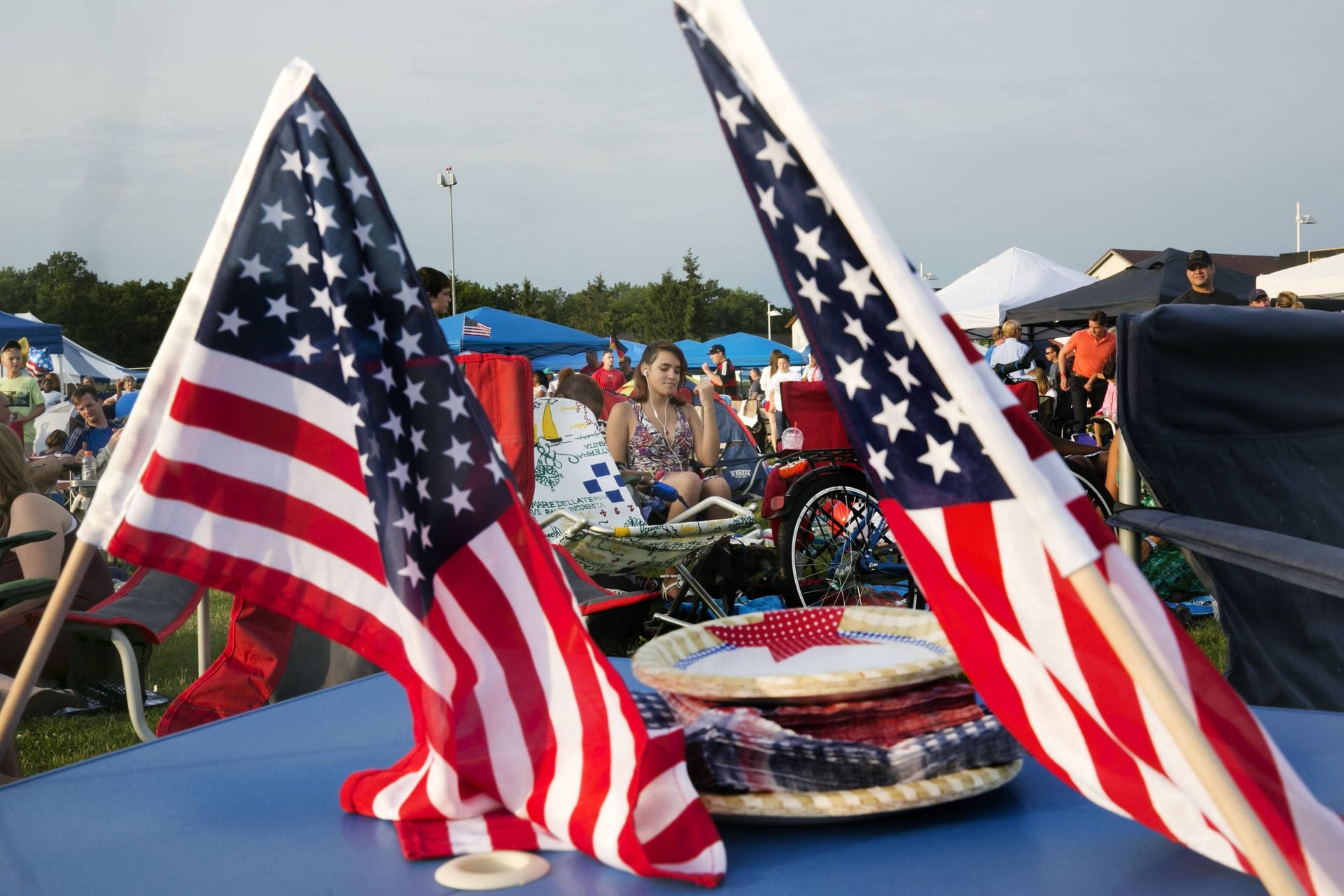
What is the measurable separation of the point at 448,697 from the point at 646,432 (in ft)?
15.6

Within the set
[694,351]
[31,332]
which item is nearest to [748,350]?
[694,351]

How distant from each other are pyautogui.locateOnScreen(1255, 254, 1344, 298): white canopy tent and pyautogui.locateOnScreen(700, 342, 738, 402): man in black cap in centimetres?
735

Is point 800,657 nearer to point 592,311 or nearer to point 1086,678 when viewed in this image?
point 1086,678

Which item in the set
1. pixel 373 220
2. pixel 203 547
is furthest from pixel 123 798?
pixel 373 220

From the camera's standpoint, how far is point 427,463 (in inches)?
53.0

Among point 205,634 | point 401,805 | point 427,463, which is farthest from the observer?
point 205,634

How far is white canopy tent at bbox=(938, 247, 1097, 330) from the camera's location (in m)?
18.2

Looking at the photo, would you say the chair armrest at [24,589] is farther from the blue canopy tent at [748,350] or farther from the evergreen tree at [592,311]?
the evergreen tree at [592,311]

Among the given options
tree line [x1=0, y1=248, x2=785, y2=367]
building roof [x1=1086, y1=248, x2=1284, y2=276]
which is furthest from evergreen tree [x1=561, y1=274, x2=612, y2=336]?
building roof [x1=1086, y1=248, x2=1284, y2=276]

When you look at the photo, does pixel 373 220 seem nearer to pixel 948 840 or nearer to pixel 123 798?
pixel 123 798

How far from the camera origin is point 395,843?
46.1 inches

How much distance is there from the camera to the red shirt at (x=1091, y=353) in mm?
10281

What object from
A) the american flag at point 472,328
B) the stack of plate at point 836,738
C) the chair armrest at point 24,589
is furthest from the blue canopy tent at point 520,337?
the stack of plate at point 836,738

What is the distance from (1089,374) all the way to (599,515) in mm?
6866
